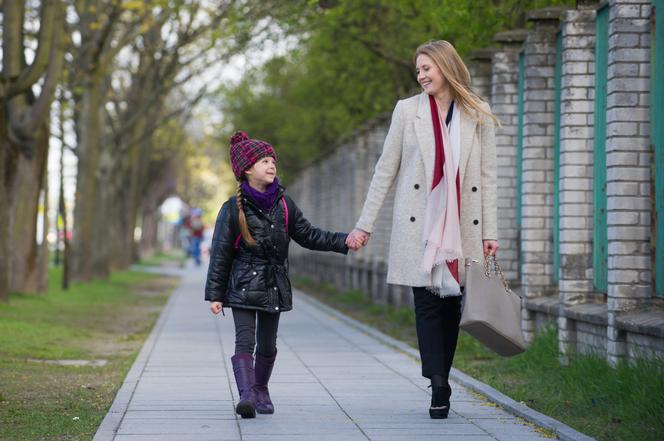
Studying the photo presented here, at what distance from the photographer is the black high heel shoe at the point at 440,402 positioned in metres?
8.63

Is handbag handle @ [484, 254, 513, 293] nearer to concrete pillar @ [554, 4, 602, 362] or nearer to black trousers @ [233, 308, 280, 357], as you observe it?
black trousers @ [233, 308, 280, 357]

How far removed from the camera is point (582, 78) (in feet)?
42.6

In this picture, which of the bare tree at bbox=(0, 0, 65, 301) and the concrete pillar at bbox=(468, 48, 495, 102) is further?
the bare tree at bbox=(0, 0, 65, 301)

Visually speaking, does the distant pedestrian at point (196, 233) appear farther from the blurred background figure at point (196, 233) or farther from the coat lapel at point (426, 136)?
the coat lapel at point (426, 136)

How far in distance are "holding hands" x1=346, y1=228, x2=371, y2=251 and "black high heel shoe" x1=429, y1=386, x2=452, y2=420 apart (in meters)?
0.98

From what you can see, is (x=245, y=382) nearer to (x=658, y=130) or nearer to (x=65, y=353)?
(x=658, y=130)

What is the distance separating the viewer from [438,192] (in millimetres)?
8492

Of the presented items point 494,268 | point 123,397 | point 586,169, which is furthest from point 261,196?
point 586,169

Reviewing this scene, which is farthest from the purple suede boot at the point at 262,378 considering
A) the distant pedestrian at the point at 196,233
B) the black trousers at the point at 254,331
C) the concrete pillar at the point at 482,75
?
the distant pedestrian at the point at 196,233

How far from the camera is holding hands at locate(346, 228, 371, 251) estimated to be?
8.55 metres

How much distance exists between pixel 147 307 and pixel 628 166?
1502 cm

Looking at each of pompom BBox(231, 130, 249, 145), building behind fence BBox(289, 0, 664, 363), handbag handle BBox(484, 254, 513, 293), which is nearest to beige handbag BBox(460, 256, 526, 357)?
handbag handle BBox(484, 254, 513, 293)

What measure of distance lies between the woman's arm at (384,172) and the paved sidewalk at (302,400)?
4.16 ft

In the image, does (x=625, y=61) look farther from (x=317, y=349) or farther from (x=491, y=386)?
(x=317, y=349)
